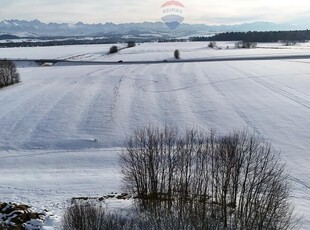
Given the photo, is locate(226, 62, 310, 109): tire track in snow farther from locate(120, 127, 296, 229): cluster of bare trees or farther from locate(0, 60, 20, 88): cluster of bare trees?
locate(0, 60, 20, 88): cluster of bare trees

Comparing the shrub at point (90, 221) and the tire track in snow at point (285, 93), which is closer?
the shrub at point (90, 221)

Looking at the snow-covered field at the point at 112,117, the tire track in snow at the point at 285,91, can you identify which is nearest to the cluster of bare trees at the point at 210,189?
the snow-covered field at the point at 112,117

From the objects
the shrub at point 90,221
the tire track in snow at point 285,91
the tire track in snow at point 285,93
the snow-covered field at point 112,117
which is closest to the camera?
the shrub at point 90,221

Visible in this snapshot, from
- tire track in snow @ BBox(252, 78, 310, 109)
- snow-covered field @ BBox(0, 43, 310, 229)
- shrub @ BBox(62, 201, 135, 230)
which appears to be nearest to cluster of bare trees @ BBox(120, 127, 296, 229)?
shrub @ BBox(62, 201, 135, 230)

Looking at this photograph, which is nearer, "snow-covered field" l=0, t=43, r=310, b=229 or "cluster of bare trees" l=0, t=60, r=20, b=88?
"snow-covered field" l=0, t=43, r=310, b=229

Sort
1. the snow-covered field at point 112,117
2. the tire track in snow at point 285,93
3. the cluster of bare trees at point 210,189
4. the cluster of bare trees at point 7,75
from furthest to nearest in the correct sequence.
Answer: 1. the cluster of bare trees at point 7,75
2. the tire track in snow at point 285,93
3. the snow-covered field at point 112,117
4. the cluster of bare trees at point 210,189

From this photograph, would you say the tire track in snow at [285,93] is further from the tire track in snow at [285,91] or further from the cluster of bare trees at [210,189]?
the cluster of bare trees at [210,189]
